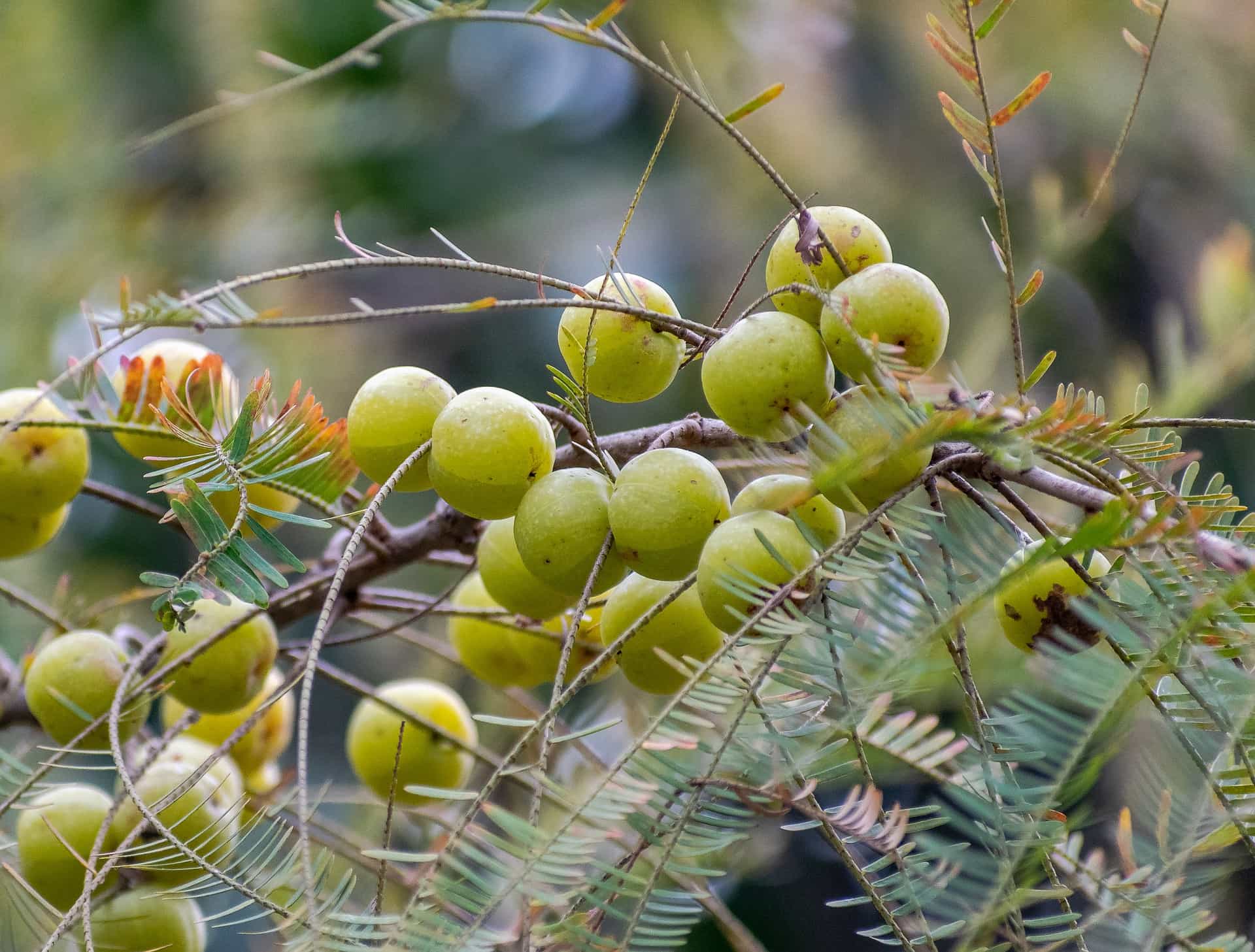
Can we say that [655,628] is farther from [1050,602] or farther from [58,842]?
[58,842]

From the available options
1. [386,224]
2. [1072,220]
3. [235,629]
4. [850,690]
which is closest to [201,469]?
[235,629]

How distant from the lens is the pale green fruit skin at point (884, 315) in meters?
0.44

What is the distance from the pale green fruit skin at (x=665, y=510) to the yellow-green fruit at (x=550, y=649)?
0.17 m

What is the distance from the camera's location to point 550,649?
2.35ft

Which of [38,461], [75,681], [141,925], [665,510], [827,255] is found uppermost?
[827,255]

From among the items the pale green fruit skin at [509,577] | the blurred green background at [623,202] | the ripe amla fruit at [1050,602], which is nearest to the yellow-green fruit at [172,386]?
the pale green fruit skin at [509,577]

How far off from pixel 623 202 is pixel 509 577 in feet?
11.2

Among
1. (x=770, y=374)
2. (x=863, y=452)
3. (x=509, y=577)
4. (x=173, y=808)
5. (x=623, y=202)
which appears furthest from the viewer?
(x=623, y=202)

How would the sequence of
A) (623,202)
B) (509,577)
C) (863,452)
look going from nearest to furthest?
(863,452), (509,577), (623,202)

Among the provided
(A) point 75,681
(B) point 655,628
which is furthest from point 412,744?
(B) point 655,628

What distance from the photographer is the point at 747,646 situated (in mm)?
410

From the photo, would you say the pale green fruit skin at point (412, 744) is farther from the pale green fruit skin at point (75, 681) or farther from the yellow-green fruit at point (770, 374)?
the yellow-green fruit at point (770, 374)

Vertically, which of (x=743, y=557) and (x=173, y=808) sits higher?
(x=743, y=557)

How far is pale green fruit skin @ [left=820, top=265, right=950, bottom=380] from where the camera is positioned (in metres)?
0.44
